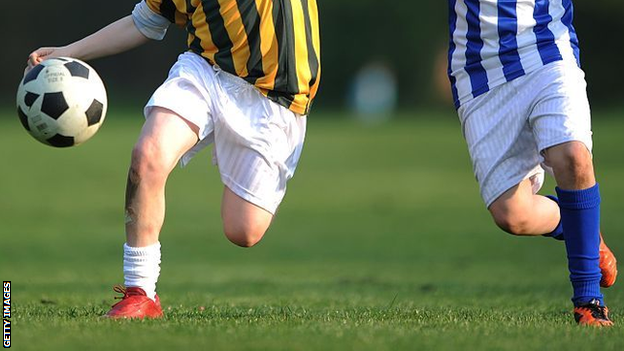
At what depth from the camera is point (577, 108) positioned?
20.0ft

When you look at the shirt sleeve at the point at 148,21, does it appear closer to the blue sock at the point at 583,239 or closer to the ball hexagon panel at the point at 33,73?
the ball hexagon panel at the point at 33,73

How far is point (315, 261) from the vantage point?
40.2 ft

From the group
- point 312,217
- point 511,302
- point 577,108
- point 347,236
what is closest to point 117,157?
point 312,217

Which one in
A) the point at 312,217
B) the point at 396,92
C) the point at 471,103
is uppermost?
the point at 471,103

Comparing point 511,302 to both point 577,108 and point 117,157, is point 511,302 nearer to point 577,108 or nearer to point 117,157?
point 577,108

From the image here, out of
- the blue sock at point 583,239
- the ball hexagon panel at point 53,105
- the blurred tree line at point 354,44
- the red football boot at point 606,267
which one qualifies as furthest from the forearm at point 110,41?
the blurred tree line at point 354,44

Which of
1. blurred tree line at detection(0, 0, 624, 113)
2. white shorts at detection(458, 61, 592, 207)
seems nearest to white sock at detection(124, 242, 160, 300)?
white shorts at detection(458, 61, 592, 207)

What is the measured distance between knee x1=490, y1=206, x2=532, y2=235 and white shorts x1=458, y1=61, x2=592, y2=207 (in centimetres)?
8

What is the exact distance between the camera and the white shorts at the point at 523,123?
6.10 meters

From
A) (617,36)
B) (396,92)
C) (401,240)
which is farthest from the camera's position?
(396,92)

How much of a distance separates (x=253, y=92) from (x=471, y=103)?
1241mm

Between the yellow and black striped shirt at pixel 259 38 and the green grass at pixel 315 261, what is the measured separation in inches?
52.2

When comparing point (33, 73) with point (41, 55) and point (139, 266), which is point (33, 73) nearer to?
point (41, 55)

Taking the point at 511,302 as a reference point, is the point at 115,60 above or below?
below
